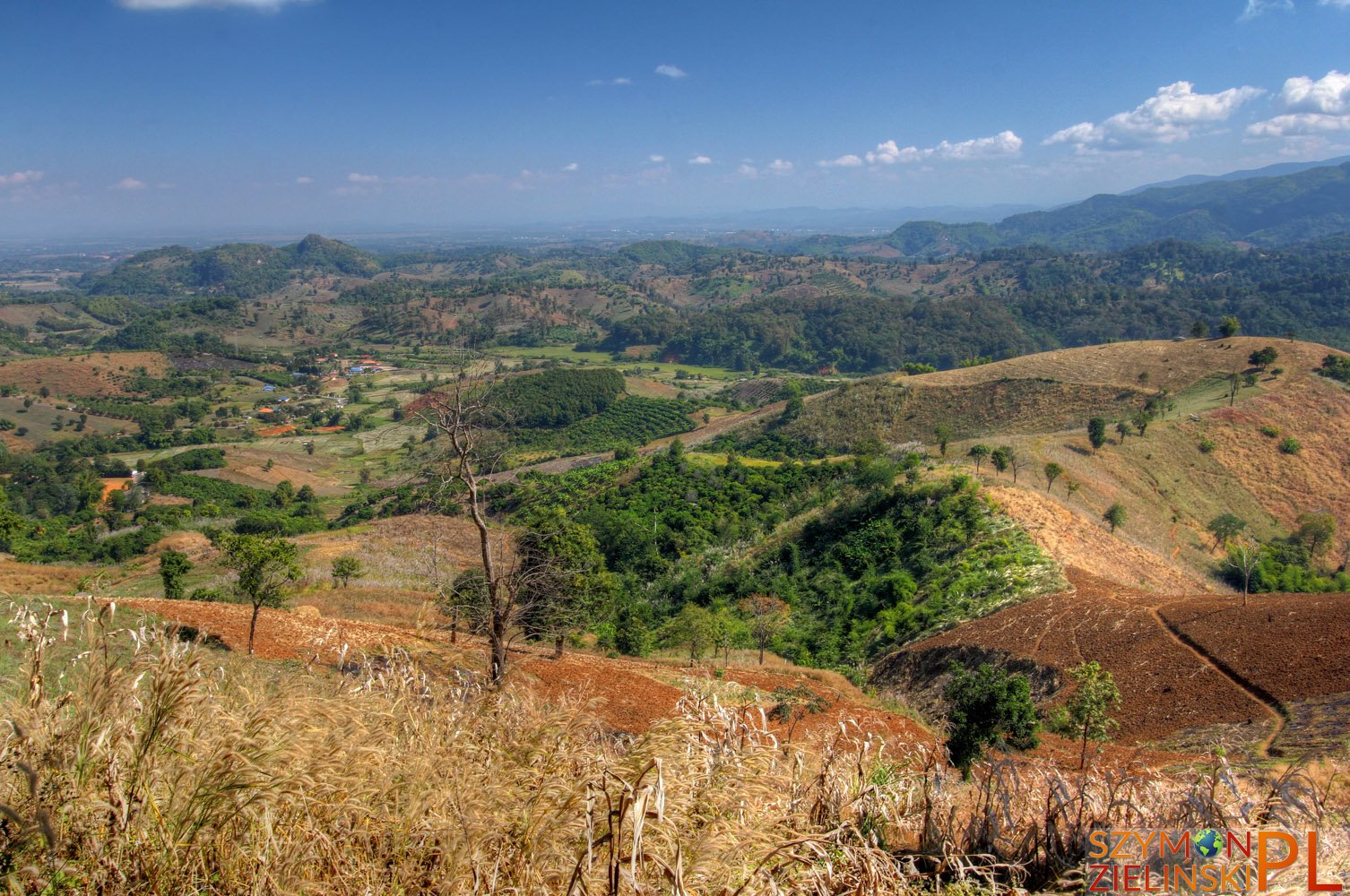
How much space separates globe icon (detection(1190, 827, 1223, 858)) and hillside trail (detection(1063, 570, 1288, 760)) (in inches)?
374

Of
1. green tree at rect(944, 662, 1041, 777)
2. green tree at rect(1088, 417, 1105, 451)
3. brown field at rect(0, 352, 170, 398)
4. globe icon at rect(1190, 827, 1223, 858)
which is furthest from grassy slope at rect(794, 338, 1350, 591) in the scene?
brown field at rect(0, 352, 170, 398)

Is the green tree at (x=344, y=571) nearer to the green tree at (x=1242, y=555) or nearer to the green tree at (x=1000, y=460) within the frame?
the green tree at (x=1000, y=460)

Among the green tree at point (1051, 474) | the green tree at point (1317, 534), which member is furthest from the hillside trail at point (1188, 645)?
the green tree at point (1317, 534)

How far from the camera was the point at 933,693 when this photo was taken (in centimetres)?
1609

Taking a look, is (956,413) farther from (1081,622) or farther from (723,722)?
(723,722)

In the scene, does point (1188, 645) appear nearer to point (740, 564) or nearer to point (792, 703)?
point (792, 703)

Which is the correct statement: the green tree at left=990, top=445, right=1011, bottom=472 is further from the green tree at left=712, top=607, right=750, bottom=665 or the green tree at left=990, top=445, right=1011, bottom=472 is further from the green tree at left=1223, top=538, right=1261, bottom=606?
the green tree at left=712, top=607, right=750, bottom=665

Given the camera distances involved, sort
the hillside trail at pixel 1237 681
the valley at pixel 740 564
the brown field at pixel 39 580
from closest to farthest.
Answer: the valley at pixel 740 564, the hillside trail at pixel 1237 681, the brown field at pixel 39 580

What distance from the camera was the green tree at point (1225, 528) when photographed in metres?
29.0

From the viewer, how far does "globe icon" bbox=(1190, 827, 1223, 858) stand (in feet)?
11.1

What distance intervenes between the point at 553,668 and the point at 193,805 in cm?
1250

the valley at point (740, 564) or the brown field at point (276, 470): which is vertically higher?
the valley at point (740, 564)

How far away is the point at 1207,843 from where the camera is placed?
343 centimetres

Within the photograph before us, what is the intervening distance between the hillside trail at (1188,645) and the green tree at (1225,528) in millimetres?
14220
